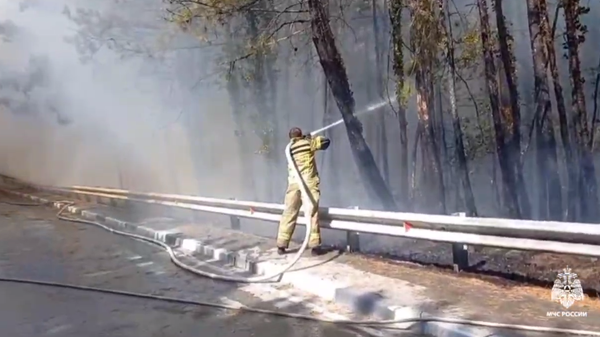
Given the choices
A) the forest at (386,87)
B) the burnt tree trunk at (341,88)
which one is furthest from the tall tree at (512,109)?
the burnt tree trunk at (341,88)

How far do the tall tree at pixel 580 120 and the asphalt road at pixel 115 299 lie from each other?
5.88 meters

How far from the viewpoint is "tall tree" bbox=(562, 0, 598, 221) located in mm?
9164

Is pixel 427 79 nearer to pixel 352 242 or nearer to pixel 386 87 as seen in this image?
pixel 386 87

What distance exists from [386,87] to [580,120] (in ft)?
11.2

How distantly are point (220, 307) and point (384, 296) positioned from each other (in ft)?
5.05

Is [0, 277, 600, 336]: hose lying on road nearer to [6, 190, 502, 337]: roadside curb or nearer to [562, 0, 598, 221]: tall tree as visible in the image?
[6, 190, 502, 337]: roadside curb

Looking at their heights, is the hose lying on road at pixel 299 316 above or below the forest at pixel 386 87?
below

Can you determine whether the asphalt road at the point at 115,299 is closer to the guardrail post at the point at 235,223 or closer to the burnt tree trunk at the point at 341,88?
the guardrail post at the point at 235,223

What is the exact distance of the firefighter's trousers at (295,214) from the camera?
7234 mm

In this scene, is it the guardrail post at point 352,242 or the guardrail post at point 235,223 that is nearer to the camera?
the guardrail post at point 352,242

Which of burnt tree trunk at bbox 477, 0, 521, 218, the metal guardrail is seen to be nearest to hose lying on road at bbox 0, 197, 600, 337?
the metal guardrail

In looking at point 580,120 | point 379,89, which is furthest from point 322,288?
point 379,89

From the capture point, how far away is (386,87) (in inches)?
441

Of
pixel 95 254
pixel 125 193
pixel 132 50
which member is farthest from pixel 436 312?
pixel 132 50
